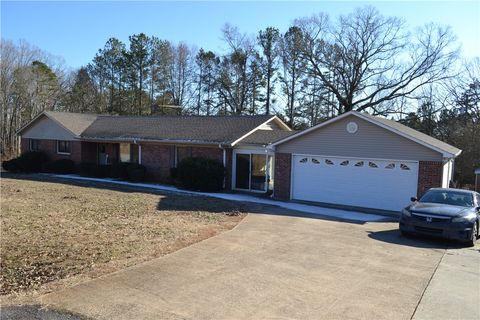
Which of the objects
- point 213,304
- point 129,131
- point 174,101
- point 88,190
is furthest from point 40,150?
point 213,304

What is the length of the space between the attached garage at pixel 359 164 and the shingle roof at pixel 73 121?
16.5 meters

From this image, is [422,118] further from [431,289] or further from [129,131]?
[431,289]

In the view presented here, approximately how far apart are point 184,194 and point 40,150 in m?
16.6

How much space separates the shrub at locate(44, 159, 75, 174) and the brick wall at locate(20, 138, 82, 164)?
18.5 inches

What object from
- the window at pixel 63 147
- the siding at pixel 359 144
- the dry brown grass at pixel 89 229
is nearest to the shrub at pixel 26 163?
the window at pixel 63 147

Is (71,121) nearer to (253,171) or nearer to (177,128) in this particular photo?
(177,128)

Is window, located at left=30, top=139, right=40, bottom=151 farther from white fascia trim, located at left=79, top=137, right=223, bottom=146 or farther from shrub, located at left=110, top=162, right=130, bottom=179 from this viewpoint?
shrub, located at left=110, top=162, right=130, bottom=179

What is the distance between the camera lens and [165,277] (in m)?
7.60

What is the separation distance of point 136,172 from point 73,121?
368 inches

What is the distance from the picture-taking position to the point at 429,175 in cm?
1599

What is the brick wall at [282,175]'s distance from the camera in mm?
19547

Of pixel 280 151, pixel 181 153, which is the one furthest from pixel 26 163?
pixel 280 151

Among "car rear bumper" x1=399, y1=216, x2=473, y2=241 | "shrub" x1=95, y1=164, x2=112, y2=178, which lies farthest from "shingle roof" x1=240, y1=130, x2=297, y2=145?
"car rear bumper" x1=399, y1=216, x2=473, y2=241

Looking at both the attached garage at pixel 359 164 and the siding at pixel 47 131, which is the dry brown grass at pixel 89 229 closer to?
the attached garage at pixel 359 164
